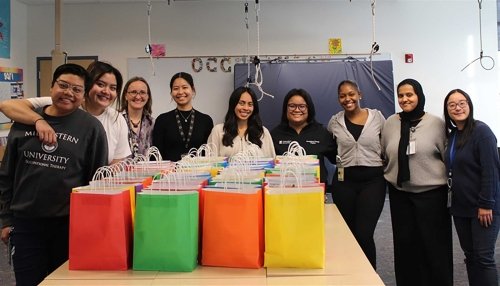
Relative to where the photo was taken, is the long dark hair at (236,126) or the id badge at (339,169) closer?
the long dark hair at (236,126)

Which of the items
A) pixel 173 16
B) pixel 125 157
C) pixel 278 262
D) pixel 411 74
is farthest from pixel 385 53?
pixel 278 262

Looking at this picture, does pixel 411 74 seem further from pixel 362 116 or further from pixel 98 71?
pixel 98 71

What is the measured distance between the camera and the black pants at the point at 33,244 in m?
1.50

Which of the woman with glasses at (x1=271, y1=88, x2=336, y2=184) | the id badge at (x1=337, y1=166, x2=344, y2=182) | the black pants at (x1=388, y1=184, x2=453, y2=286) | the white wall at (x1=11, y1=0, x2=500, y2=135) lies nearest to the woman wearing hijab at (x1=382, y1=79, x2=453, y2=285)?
the black pants at (x1=388, y1=184, x2=453, y2=286)

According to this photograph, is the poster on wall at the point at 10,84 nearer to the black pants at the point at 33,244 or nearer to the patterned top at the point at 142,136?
the patterned top at the point at 142,136

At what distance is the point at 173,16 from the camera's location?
5465 mm

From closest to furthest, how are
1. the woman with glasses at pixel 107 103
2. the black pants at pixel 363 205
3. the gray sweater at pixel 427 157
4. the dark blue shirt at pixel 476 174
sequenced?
the woman with glasses at pixel 107 103, the dark blue shirt at pixel 476 174, the gray sweater at pixel 427 157, the black pants at pixel 363 205

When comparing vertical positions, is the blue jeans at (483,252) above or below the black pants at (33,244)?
below

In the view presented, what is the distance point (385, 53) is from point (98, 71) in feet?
14.9

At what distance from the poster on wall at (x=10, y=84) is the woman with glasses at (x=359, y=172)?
4485mm

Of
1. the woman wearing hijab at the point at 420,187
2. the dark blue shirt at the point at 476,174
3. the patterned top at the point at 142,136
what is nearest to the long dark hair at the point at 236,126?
the patterned top at the point at 142,136

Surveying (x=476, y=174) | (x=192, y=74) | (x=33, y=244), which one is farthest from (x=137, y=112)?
(x=192, y=74)

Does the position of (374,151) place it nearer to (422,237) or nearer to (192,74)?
(422,237)

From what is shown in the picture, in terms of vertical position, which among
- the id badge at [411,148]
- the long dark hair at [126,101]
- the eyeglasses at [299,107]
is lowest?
the id badge at [411,148]
